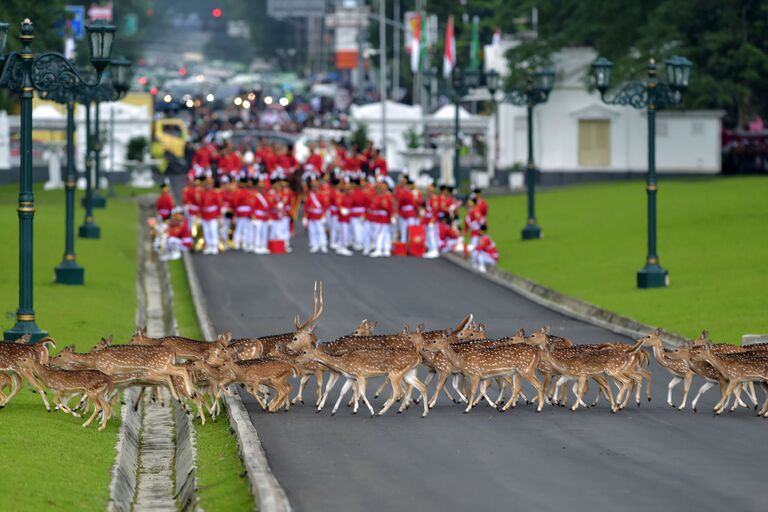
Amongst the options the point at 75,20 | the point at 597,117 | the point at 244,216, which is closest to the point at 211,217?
the point at 244,216

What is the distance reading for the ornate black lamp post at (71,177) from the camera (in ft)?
115

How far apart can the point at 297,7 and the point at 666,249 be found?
7689cm

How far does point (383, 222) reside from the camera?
42.5 metres

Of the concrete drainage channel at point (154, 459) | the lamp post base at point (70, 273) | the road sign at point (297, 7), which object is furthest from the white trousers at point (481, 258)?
the road sign at point (297, 7)

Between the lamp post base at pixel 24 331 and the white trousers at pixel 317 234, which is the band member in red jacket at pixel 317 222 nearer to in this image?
the white trousers at pixel 317 234

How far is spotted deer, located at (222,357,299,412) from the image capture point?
765 inches

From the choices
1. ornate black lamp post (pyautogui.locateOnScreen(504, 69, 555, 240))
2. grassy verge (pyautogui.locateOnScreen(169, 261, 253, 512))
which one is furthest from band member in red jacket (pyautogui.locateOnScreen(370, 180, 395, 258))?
grassy verge (pyautogui.locateOnScreen(169, 261, 253, 512))

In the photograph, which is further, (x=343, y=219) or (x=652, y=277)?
(x=343, y=219)

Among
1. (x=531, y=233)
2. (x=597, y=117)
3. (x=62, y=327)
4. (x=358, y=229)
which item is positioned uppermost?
(x=597, y=117)

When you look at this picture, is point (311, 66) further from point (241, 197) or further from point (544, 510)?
point (544, 510)

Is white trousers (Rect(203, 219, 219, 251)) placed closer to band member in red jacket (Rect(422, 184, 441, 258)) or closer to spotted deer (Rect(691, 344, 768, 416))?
band member in red jacket (Rect(422, 184, 441, 258))

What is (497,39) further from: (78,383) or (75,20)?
(78,383)

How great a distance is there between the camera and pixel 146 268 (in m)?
41.5

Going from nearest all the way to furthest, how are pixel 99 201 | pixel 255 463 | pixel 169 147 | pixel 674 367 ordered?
pixel 255 463
pixel 674 367
pixel 99 201
pixel 169 147
